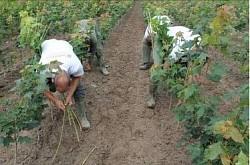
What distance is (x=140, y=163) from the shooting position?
4312 millimetres

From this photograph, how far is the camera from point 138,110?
18.0 feet

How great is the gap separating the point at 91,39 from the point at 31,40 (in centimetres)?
111

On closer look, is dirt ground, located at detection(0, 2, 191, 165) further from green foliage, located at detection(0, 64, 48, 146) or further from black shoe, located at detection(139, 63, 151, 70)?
green foliage, located at detection(0, 64, 48, 146)

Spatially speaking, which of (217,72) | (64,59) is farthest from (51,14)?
(217,72)

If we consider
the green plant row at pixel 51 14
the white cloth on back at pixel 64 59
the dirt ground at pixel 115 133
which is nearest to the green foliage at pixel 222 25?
the dirt ground at pixel 115 133

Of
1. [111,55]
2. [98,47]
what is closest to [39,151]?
[98,47]

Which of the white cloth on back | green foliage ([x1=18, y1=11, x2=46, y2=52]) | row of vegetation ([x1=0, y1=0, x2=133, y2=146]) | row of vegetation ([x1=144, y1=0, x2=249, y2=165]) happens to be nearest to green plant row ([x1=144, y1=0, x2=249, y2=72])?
row of vegetation ([x1=144, y1=0, x2=249, y2=165])

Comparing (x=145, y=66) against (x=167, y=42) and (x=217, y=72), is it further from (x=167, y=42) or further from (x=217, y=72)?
(x=217, y=72)

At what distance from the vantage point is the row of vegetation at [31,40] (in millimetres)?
3893

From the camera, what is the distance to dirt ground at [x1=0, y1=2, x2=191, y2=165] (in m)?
4.44

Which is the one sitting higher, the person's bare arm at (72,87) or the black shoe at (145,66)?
the person's bare arm at (72,87)

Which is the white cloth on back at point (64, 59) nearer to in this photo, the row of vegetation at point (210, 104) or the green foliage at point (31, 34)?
the green foliage at point (31, 34)

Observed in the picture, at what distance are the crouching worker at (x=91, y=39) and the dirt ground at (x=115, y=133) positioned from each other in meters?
0.18

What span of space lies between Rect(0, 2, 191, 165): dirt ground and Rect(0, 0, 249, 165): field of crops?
0.01m
